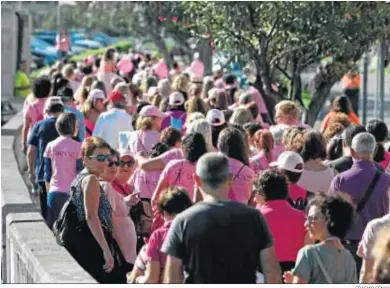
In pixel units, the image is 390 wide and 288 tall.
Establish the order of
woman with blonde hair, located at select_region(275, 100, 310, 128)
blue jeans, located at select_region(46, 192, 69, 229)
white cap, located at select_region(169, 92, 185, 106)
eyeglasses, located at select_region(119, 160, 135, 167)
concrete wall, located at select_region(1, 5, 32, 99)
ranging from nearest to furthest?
1. eyeglasses, located at select_region(119, 160, 135, 167)
2. blue jeans, located at select_region(46, 192, 69, 229)
3. woman with blonde hair, located at select_region(275, 100, 310, 128)
4. white cap, located at select_region(169, 92, 185, 106)
5. concrete wall, located at select_region(1, 5, 32, 99)

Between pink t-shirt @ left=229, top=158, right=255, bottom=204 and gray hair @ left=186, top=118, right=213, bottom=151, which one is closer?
pink t-shirt @ left=229, top=158, right=255, bottom=204

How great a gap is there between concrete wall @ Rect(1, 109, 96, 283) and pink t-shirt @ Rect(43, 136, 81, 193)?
304 millimetres

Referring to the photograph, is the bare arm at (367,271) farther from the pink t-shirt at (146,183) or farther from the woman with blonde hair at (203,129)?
the pink t-shirt at (146,183)

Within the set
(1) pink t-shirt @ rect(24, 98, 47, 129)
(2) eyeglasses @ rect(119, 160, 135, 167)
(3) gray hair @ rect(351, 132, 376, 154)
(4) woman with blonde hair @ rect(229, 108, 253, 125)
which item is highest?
(3) gray hair @ rect(351, 132, 376, 154)

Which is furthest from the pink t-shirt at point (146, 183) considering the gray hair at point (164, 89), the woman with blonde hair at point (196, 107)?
the gray hair at point (164, 89)

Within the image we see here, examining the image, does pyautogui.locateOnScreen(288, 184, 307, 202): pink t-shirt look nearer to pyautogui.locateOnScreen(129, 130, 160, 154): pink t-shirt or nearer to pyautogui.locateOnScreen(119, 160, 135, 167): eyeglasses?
pyautogui.locateOnScreen(119, 160, 135, 167): eyeglasses

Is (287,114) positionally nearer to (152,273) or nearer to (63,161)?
(63,161)

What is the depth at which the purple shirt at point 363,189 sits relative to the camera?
9.70 metres

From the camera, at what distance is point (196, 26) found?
17.8 meters

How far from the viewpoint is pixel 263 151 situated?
11.5m

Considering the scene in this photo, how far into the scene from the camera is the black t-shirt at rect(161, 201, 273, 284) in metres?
6.97

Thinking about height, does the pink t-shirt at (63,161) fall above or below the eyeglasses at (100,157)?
below

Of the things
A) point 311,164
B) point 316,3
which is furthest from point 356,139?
point 316,3

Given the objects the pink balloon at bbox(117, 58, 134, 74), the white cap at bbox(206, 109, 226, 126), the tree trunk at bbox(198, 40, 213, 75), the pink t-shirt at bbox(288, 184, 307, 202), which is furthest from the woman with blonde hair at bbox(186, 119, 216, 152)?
the tree trunk at bbox(198, 40, 213, 75)
